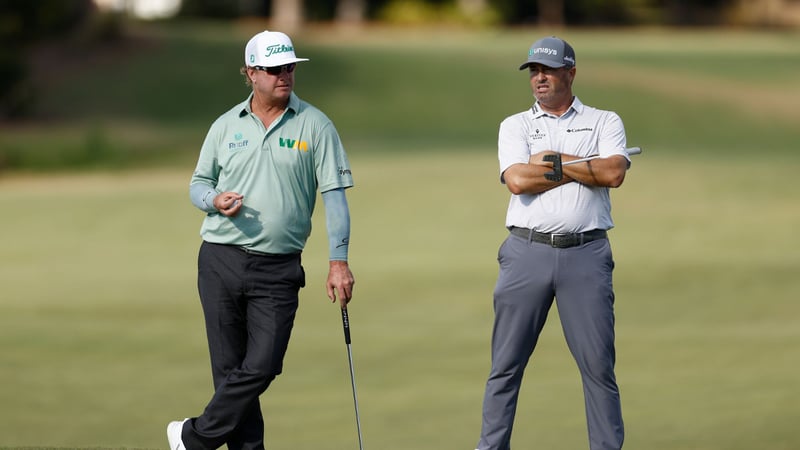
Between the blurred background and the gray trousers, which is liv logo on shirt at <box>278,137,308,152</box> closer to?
the gray trousers

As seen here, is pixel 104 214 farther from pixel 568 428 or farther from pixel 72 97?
pixel 72 97

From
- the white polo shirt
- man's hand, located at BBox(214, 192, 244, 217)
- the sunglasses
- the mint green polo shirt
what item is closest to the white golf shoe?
the mint green polo shirt

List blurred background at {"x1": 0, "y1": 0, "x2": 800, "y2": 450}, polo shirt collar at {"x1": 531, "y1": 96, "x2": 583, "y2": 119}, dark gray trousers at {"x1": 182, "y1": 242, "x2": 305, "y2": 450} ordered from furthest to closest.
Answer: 1. blurred background at {"x1": 0, "y1": 0, "x2": 800, "y2": 450}
2. polo shirt collar at {"x1": 531, "y1": 96, "x2": 583, "y2": 119}
3. dark gray trousers at {"x1": 182, "y1": 242, "x2": 305, "y2": 450}

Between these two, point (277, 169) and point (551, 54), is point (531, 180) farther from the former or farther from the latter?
point (277, 169)

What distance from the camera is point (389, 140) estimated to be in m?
33.2

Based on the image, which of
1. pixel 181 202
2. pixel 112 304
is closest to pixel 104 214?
pixel 181 202

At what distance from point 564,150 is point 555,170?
0.26 m

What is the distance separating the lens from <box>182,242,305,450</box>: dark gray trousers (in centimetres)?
680

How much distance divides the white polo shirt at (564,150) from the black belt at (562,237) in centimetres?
2

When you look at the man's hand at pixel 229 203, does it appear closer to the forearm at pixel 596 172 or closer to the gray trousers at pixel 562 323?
the gray trousers at pixel 562 323

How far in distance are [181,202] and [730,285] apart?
9.69 m

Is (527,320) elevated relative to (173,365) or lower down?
elevated

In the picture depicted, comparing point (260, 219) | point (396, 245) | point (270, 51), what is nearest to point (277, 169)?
point (260, 219)

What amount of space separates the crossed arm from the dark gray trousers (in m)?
1.15
